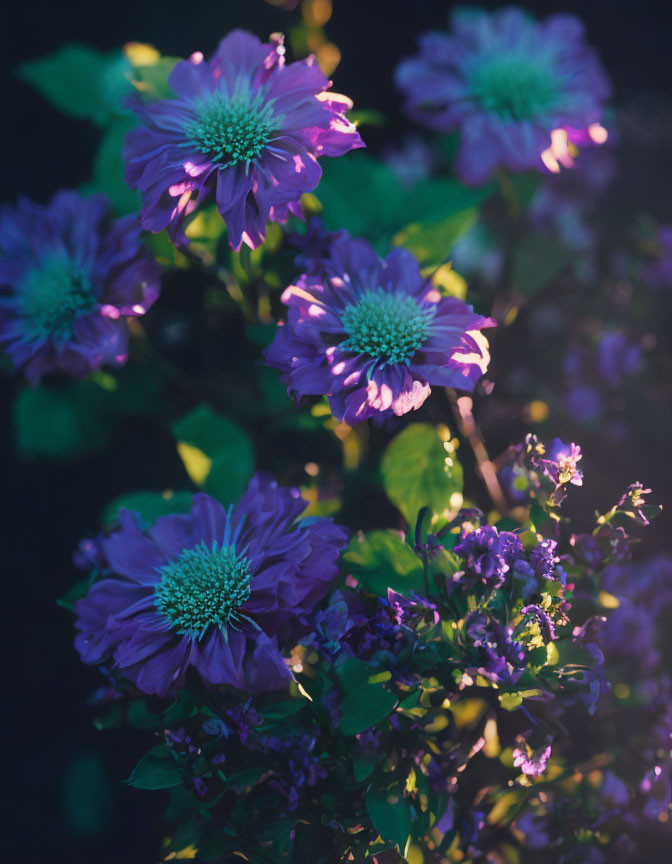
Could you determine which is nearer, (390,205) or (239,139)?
(239,139)

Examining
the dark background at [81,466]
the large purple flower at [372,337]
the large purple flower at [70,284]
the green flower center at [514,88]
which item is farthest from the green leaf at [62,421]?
the green flower center at [514,88]

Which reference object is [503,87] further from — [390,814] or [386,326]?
[390,814]

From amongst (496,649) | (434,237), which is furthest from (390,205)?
(496,649)

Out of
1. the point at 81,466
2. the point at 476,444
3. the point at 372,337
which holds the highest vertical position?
the point at 372,337

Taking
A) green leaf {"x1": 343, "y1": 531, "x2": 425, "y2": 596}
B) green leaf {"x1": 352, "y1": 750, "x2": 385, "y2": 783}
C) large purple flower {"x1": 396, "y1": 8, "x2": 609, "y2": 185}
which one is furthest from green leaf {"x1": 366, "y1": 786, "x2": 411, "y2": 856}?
large purple flower {"x1": 396, "y1": 8, "x2": 609, "y2": 185}

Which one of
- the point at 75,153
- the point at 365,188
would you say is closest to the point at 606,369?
the point at 365,188

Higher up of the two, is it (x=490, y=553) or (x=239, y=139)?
(x=239, y=139)

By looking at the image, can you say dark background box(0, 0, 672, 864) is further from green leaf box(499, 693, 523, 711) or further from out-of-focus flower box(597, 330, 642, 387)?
green leaf box(499, 693, 523, 711)
